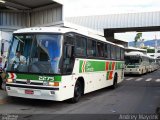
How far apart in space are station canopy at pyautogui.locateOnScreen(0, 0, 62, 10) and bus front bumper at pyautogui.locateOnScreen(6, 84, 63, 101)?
10006 millimetres

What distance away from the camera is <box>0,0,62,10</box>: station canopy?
21184mm

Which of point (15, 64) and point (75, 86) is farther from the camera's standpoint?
point (75, 86)

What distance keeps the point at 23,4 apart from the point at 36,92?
1193cm

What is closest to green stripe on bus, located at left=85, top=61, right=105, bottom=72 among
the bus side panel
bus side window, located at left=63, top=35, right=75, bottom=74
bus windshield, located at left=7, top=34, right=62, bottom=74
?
the bus side panel

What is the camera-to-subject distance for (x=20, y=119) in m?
9.52

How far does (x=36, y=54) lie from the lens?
11797 millimetres

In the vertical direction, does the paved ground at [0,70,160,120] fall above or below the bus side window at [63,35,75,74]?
below

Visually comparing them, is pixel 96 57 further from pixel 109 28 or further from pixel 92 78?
pixel 109 28

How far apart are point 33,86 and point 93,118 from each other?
8.92 feet

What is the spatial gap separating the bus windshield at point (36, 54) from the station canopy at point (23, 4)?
358 inches

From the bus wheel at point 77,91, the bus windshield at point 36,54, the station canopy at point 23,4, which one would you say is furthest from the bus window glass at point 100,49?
the station canopy at point 23,4

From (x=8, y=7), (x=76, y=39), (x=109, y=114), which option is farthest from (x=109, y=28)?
(x=109, y=114)

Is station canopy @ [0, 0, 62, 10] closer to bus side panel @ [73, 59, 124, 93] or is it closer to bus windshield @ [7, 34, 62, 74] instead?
bus side panel @ [73, 59, 124, 93]

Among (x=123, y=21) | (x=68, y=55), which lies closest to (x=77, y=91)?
(x=68, y=55)
